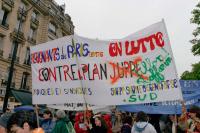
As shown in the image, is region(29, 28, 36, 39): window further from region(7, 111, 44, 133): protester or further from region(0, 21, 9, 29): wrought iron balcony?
region(7, 111, 44, 133): protester

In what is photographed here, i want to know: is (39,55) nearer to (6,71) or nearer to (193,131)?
(193,131)

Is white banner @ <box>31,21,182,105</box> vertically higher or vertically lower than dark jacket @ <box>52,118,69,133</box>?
higher

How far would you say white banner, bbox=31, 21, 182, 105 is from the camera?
195 inches

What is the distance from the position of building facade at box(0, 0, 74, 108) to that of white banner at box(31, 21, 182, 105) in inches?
633

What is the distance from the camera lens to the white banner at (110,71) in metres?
4.96

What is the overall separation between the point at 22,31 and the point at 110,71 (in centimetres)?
2490

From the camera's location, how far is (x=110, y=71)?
552 centimetres

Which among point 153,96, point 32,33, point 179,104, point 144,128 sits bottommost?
point 144,128

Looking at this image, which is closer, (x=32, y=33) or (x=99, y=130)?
(x=99, y=130)

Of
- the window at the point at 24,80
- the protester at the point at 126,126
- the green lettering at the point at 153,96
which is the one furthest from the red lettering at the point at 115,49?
the window at the point at 24,80

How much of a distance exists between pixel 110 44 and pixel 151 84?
117cm

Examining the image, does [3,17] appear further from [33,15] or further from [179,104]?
[179,104]

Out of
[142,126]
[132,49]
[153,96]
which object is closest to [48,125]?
Result: [142,126]

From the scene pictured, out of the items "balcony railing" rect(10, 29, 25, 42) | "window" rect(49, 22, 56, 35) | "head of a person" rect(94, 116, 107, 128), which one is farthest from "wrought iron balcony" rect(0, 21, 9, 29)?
"head of a person" rect(94, 116, 107, 128)
